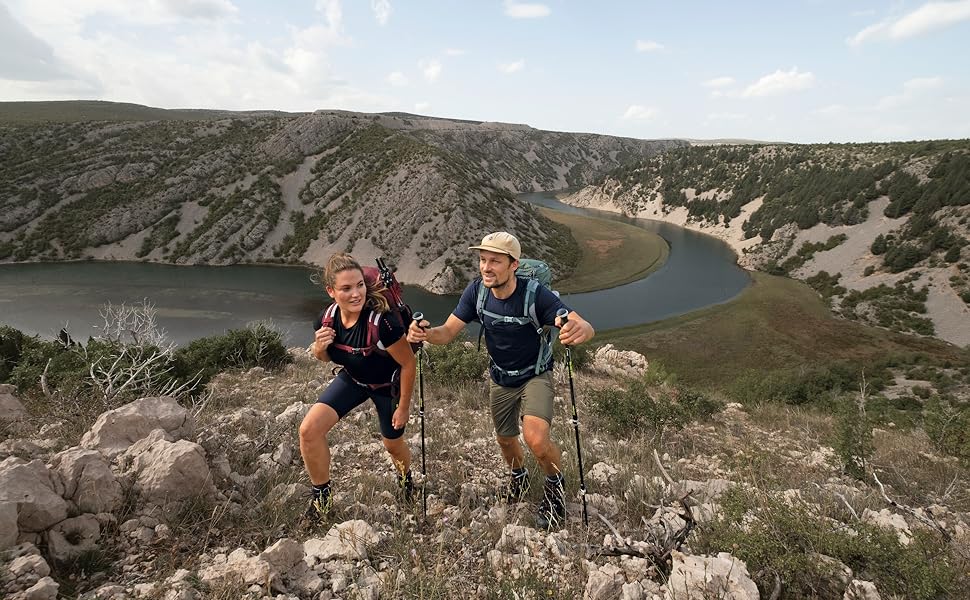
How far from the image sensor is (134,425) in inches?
190

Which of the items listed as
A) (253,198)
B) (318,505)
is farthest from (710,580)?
(253,198)

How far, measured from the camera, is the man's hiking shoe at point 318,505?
4.27 meters

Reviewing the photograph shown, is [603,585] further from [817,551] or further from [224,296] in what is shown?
[224,296]

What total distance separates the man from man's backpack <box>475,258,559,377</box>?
0.02 meters

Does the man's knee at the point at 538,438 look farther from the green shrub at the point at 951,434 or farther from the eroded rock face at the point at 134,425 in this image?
the green shrub at the point at 951,434

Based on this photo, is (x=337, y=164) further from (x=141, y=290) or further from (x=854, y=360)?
(x=854, y=360)

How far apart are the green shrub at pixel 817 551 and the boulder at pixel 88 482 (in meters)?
5.15

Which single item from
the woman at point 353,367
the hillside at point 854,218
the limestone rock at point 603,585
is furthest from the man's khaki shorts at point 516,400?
the hillside at point 854,218

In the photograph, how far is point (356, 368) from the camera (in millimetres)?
4586

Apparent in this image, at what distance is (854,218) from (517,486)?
82795mm

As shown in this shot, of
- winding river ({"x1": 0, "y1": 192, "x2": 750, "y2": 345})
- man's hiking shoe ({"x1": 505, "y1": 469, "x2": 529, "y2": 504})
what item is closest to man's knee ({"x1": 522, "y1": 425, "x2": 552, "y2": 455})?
man's hiking shoe ({"x1": 505, "y1": 469, "x2": 529, "y2": 504})

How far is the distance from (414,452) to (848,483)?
623 centimetres

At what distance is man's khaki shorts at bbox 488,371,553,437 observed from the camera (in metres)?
4.64

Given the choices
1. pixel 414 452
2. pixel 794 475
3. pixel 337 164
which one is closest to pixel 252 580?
pixel 414 452
